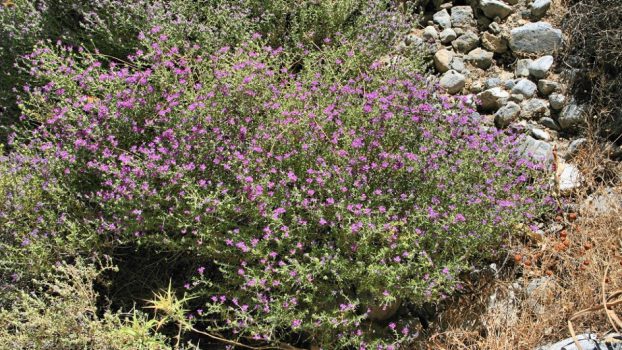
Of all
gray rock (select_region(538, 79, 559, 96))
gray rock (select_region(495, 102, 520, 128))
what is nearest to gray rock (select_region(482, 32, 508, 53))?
gray rock (select_region(538, 79, 559, 96))

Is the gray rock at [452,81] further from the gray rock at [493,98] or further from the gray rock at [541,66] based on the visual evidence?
the gray rock at [541,66]

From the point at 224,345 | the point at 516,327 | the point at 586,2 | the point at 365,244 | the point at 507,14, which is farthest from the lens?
the point at 507,14

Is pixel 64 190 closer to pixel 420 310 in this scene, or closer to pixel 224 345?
pixel 224 345

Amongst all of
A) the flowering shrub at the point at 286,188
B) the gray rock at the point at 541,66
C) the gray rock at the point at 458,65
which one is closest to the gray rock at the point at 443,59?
the gray rock at the point at 458,65

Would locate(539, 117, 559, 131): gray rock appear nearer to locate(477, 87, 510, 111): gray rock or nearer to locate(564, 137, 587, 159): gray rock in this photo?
locate(564, 137, 587, 159): gray rock

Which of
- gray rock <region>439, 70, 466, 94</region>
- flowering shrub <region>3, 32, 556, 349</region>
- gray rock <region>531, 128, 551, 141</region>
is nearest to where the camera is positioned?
flowering shrub <region>3, 32, 556, 349</region>

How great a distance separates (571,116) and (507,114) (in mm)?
382

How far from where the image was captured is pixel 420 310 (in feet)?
10.4

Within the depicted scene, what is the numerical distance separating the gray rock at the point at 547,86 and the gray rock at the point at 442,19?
2.76 ft

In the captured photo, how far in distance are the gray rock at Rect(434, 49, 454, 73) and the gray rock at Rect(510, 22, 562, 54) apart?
0.43m

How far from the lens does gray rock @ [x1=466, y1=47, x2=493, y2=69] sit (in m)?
3.98

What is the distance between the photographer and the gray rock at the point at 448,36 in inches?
161

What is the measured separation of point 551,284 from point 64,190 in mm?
2766

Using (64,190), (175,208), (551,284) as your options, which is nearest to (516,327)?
(551,284)
